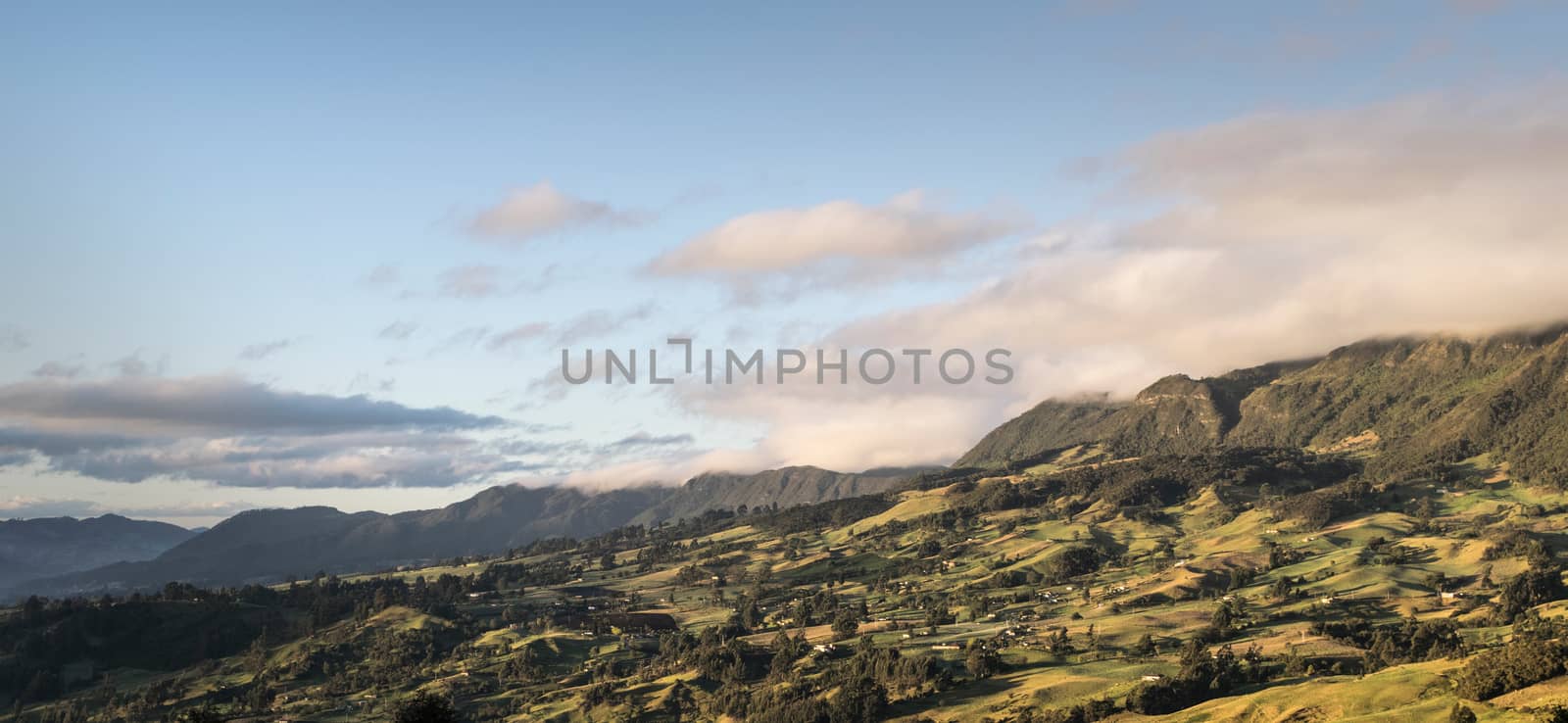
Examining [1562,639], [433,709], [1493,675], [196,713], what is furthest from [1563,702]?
[196,713]

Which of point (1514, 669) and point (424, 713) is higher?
point (424, 713)

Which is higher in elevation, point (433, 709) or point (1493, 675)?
point (433, 709)

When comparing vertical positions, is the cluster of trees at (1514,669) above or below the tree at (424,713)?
below

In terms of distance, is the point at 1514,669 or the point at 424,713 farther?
the point at 1514,669

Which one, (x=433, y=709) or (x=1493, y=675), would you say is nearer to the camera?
(x=433, y=709)

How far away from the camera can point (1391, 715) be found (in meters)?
179

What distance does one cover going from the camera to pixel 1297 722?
19488 cm

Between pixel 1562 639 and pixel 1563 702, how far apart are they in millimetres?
38216

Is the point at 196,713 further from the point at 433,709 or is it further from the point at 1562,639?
the point at 1562,639

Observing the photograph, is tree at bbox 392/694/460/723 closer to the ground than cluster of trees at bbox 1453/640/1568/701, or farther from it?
farther from it

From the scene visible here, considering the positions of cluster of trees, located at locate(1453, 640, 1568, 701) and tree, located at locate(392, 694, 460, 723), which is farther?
cluster of trees, located at locate(1453, 640, 1568, 701)

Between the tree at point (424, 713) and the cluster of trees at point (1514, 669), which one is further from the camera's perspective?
the cluster of trees at point (1514, 669)

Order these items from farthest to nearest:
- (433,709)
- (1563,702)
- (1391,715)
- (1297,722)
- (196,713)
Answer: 1. (1297,722)
2. (1391,715)
3. (1563,702)
4. (196,713)
5. (433,709)

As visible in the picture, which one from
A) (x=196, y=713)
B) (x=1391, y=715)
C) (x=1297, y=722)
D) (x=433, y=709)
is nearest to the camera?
(x=433, y=709)
